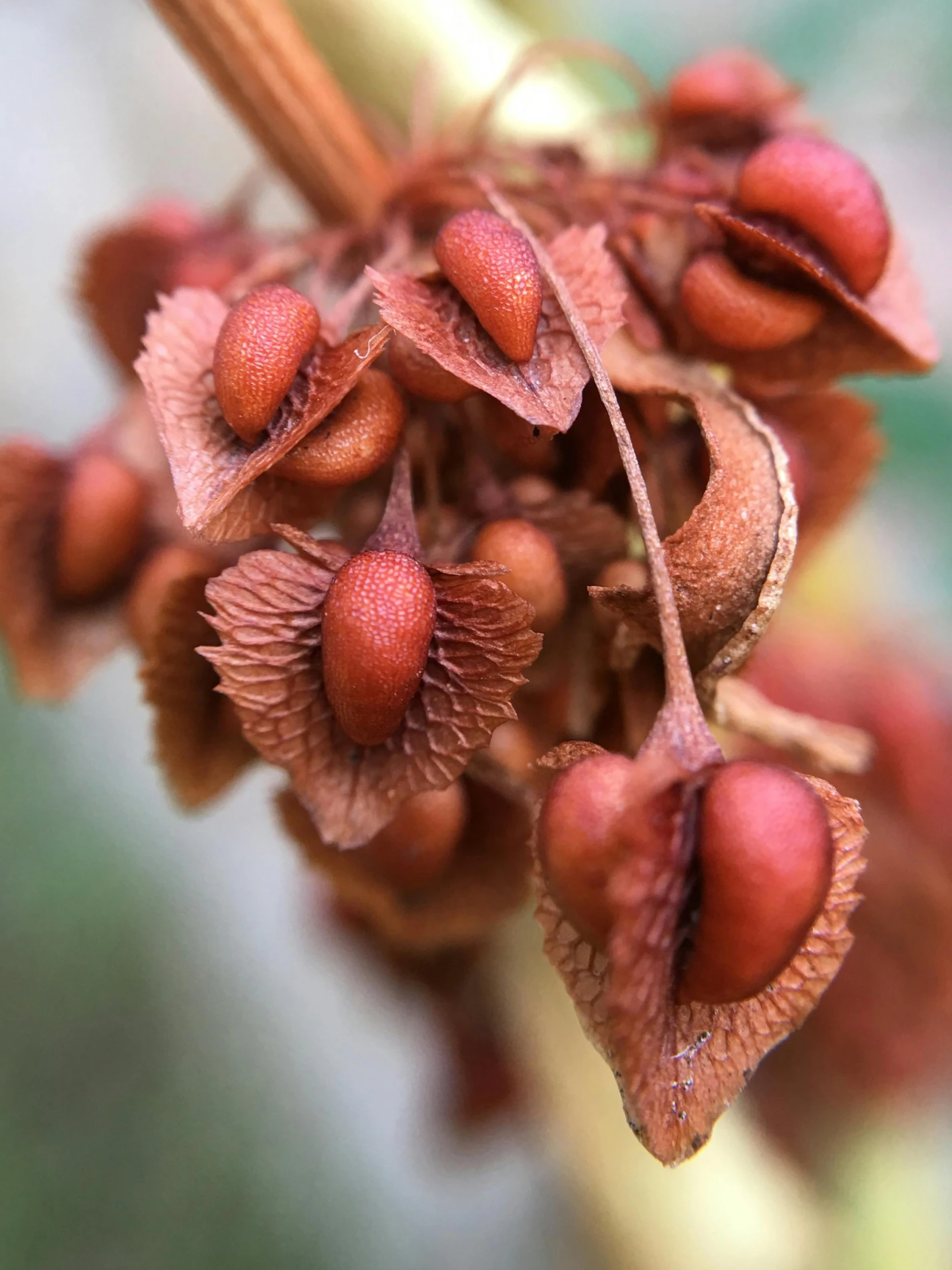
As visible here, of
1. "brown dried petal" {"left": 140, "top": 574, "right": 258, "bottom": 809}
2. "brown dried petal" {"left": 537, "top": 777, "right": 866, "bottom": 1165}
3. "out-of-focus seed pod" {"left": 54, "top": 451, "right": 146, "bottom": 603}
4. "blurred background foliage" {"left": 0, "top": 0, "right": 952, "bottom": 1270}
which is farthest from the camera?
"blurred background foliage" {"left": 0, "top": 0, "right": 952, "bottom": 1270}

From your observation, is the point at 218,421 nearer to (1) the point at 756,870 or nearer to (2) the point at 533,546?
(2) the point at 533,546

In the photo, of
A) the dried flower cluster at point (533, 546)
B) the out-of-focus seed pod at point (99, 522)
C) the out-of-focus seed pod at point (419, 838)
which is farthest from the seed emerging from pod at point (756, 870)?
the out-of-focus seed pod at point (99, 522)

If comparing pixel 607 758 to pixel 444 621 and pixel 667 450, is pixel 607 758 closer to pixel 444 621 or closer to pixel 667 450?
pixel 444 621

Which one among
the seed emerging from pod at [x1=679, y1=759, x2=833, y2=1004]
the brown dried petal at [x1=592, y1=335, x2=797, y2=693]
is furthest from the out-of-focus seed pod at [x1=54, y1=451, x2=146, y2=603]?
the seed emerging from pod at [x1=679, y1=759, x2=833, y2=1004]

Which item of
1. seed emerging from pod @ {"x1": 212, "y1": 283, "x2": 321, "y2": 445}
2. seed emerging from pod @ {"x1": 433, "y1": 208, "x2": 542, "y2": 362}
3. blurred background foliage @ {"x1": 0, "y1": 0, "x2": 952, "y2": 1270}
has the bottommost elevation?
blurred background foliage @ {"x1": 0, "y1": 0, "x2": 952, "y2": 1270}

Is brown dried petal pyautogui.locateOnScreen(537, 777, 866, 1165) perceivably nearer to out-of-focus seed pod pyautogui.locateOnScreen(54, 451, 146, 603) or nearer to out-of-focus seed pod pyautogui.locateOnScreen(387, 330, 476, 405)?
out-of-focus seed pod pyautogui.locateOnScreen(387, 330, 476, 405)

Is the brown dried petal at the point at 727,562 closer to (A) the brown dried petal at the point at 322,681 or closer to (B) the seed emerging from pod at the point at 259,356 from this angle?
(A) the brown dried petal at the point at 322,681

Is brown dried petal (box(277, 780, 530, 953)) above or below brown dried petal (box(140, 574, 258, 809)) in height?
below
